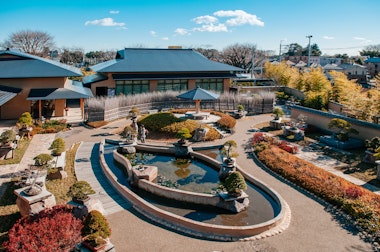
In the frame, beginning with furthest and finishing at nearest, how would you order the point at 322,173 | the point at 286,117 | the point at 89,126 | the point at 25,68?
the point at 286,117, the point at 25,68, the point at 89,126, the point at 322,173

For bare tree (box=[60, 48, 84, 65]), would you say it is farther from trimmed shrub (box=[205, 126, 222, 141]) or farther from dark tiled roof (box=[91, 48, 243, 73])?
trimmed shrub (box=[205, 126, 222, 141])

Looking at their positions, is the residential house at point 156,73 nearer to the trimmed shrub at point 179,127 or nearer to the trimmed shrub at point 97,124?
the trimmed shrub at point 97,124

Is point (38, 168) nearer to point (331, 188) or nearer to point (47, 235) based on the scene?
point (47, 235)

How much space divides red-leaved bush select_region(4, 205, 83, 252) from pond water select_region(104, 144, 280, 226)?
4.29 meters

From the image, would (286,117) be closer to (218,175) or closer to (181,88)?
(181,88)

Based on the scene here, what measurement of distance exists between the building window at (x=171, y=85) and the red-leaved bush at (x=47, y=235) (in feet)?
89.3

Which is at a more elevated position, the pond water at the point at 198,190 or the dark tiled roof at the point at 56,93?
the dark tiled roof at the point at 56,93

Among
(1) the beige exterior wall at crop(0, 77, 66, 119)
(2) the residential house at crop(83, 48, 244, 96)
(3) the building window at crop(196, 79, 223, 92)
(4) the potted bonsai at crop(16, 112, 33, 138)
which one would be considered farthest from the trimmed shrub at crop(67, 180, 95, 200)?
(3) the building window at crop(196, 79, 223, 92)

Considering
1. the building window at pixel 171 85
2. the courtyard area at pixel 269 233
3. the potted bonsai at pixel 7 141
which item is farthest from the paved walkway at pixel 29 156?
the building window at pixel 171 85

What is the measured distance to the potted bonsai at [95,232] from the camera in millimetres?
8289

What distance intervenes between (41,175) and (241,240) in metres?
8.69

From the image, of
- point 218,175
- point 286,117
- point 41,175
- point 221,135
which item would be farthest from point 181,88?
point 41,175

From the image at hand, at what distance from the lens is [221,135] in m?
22.0

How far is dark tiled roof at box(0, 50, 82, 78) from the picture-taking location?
2550 centimetres
